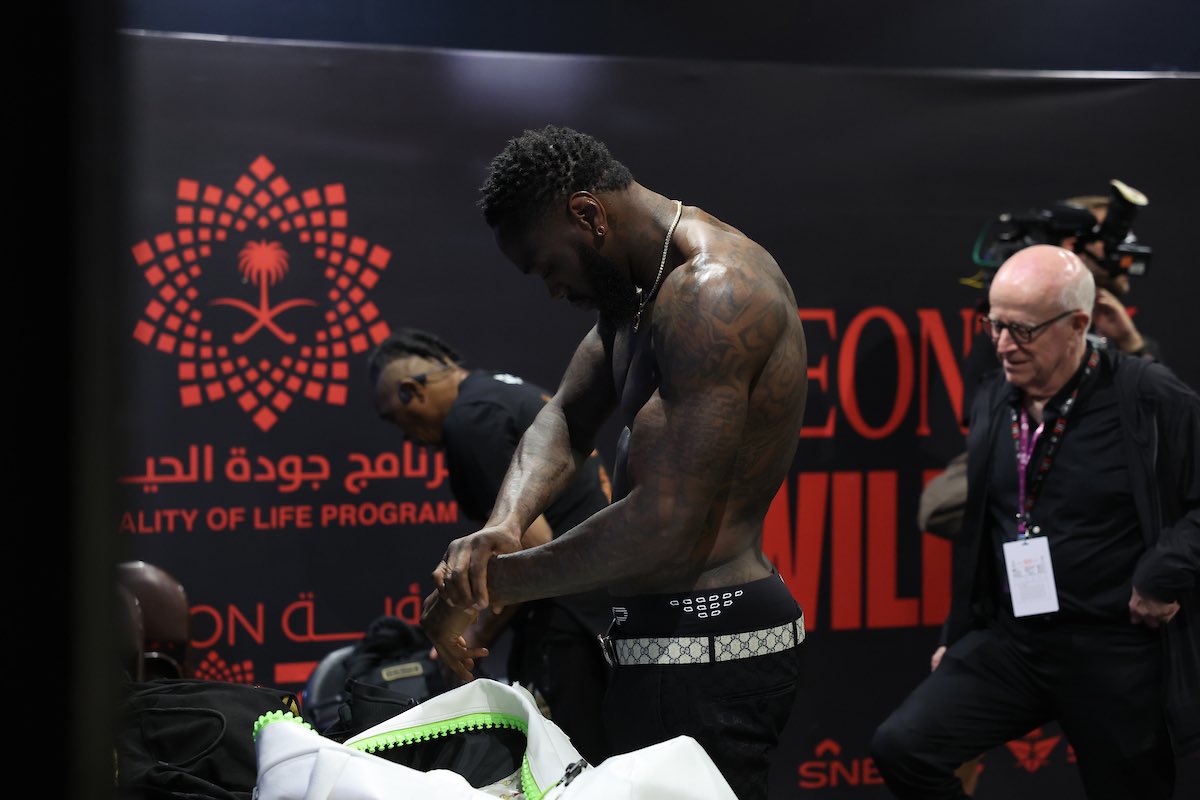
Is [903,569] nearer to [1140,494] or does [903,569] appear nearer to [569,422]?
[1140,494]

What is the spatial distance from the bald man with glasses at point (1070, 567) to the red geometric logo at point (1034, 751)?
3.91ft

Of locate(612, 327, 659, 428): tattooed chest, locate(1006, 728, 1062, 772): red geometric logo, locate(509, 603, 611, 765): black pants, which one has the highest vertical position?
locate(612, 327, 659, 428): tattooed chest

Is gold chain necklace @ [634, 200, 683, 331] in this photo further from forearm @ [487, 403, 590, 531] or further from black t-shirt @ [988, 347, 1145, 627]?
black t-shirt @ [988, 347, 1145, 627]

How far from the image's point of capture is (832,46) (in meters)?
4.34

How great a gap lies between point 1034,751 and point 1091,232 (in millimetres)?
1824

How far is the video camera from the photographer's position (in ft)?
12.3

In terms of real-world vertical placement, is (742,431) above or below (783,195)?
below

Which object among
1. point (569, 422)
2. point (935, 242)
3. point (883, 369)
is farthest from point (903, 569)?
point (569, 422)

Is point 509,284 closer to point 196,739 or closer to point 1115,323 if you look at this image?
point 1115,323

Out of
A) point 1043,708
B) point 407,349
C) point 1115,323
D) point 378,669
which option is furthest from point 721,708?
point 1115,323

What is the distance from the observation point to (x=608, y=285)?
210 centimetres

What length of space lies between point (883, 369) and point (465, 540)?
8.34 feet

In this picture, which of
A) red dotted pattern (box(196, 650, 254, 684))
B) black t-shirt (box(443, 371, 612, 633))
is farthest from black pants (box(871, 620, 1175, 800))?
red dotted pattern (box(196, 650, 254, 684))

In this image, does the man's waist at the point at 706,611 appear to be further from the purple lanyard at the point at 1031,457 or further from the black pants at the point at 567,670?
the purple lanyard at the point at 1031,457
